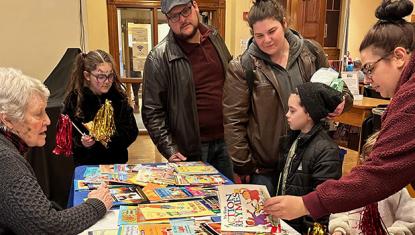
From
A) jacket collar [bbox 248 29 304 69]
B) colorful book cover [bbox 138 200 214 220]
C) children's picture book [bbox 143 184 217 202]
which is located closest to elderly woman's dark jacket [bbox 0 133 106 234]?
colorful book cover [bbox 138 200 214 220]

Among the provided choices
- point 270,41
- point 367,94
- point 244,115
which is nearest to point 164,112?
point 244,115

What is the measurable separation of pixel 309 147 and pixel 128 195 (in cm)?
81

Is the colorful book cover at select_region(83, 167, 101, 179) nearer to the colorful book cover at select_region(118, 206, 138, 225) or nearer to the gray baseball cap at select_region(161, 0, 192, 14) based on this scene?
the colorful book cover at select_region(118, 206, 138, 225)

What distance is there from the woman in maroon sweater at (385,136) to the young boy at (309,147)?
481 millimetres

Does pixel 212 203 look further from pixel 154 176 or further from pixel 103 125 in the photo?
pixel 103 125

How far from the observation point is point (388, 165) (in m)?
0.96

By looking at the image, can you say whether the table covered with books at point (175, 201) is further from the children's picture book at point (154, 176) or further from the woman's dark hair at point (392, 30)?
the woman's dark hair at point (392, 30)

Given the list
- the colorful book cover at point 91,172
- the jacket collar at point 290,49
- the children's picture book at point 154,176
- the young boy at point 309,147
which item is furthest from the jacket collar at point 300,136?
the colorful book cover at point 91,172

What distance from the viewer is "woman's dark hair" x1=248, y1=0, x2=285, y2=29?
1.87 meters

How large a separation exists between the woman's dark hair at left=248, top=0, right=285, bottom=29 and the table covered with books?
81 centimetres

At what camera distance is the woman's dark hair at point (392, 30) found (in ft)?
3.67

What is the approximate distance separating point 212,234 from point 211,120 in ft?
3.58

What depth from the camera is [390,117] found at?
971mm

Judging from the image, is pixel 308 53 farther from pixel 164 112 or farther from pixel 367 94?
pixel 367 94
